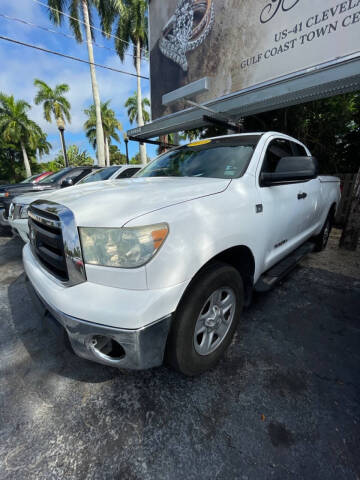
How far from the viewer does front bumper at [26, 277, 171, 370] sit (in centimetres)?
117

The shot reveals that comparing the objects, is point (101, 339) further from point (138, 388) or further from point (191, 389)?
point (191, 389)

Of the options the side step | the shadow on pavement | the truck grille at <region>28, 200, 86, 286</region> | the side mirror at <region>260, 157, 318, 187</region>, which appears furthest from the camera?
→ the side step

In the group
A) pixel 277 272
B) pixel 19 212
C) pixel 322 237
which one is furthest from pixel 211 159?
pixel 19 212

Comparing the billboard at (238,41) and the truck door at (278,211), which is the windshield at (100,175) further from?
the billboard at (238,41)

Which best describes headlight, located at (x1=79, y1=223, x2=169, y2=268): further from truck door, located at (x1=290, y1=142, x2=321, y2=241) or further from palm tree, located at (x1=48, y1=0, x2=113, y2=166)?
palm tree, located at (x1=48, y1=0, x2=113, y2=166)

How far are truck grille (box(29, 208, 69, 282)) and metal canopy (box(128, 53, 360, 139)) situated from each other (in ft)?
21.1

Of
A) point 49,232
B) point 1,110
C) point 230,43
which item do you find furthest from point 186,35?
point 1,110

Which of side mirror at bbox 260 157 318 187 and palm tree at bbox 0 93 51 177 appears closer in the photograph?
side mirror at bbox 260 157 318 187

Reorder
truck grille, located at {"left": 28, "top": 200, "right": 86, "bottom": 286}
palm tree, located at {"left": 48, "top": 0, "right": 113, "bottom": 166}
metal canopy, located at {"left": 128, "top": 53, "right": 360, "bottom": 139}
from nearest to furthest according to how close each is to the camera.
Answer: truck grille, located at {"left": 28, "top": 200, "right": 86, "bottom": 286} → metal canopy, located at {"left": 128, "top": 53, "right": 360, "bottom": 139} → palm tree, located at {"left": 48, "top": 0, "right": 113, "bottom": 166}

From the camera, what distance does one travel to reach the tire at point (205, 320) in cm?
137

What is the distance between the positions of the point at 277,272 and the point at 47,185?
562 centimetres

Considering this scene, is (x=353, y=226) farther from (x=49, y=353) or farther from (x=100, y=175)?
(x=100, y=175)

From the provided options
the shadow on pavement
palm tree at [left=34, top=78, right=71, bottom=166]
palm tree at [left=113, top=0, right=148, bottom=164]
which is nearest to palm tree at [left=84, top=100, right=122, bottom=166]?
palm tree at [left=34, top=78, right=71, bottom=166]

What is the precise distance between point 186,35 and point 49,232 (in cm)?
1043
